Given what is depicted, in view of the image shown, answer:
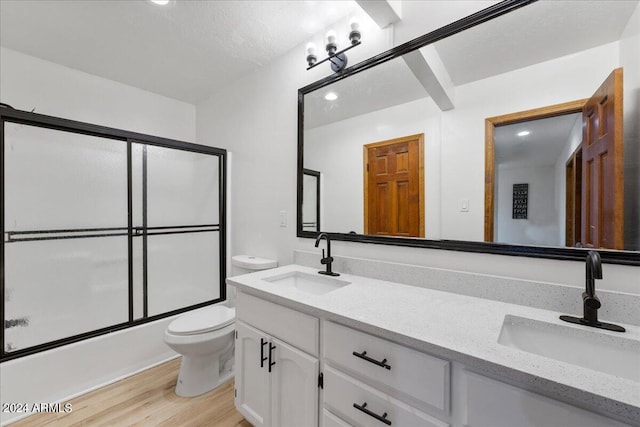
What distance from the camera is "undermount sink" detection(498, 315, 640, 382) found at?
80 cm

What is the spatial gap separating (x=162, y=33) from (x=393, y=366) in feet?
7.75

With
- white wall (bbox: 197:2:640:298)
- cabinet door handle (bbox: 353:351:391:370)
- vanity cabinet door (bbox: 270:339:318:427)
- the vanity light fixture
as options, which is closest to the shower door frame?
white wall (bbox: 197:2:640:298)

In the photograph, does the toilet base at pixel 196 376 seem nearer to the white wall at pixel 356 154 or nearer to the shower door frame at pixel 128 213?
the shower door frame at pixel 128 213

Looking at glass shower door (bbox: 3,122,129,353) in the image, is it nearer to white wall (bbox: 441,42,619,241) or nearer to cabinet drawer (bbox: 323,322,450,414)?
cabinet drawer (bbox: 323,322,450,414)

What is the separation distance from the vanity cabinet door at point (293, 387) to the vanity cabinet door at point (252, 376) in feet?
0.18

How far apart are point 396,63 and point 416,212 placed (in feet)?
2.70

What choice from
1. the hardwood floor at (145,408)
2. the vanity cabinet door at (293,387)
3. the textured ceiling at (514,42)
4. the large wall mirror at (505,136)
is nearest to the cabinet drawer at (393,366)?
the vanity cabinet door at (293,387)

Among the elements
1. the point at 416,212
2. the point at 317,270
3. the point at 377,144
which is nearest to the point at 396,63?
the point at 377,144

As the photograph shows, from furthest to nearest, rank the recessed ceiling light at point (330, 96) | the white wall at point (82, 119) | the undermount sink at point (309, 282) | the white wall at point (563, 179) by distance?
1. the recessed ceiling light at point (330, 96)
2. the white wall at point (82, 119)
3. the undermount sink at point (309, 282)
4. the white wall at point (563, 179)

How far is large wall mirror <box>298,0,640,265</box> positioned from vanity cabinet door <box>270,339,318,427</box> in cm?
73

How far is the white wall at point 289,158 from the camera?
3.54ft

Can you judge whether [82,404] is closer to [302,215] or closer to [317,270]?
[317,270]

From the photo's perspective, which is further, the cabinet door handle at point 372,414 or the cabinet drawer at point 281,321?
the cabinet drawer at point 281,321

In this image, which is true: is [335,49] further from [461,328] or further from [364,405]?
[364,405]
